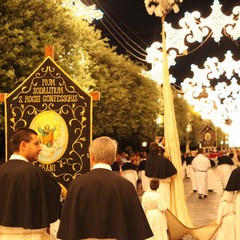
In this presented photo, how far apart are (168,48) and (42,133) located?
613 cm

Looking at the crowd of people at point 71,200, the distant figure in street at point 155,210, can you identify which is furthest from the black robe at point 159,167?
the crowd of people at point 71,200

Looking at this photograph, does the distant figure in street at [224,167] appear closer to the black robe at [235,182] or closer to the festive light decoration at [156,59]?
the festive light decoration at [156,59]

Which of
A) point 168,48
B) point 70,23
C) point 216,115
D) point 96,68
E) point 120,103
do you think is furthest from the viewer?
point 216,115

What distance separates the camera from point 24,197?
5.73m

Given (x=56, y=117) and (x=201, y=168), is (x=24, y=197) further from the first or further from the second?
(x=201, y=168)

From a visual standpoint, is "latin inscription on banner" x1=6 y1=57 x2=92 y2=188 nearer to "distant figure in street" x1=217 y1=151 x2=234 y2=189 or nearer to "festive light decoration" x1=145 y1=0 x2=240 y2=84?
"festive light decoration" x1=145 y1=0 x2=240 y2=84

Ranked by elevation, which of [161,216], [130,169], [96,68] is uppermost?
[96,68]

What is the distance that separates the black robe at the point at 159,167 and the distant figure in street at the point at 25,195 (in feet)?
20.6

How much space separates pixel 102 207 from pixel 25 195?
3.42 ft

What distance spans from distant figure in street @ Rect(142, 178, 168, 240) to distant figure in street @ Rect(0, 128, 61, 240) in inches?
159

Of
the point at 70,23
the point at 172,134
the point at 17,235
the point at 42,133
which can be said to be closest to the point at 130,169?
the point at 70,23

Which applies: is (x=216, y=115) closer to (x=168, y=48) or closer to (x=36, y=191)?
(x=168, y=48)

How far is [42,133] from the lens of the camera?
9.05 metres

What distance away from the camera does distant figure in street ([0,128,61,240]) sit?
5684 mm
